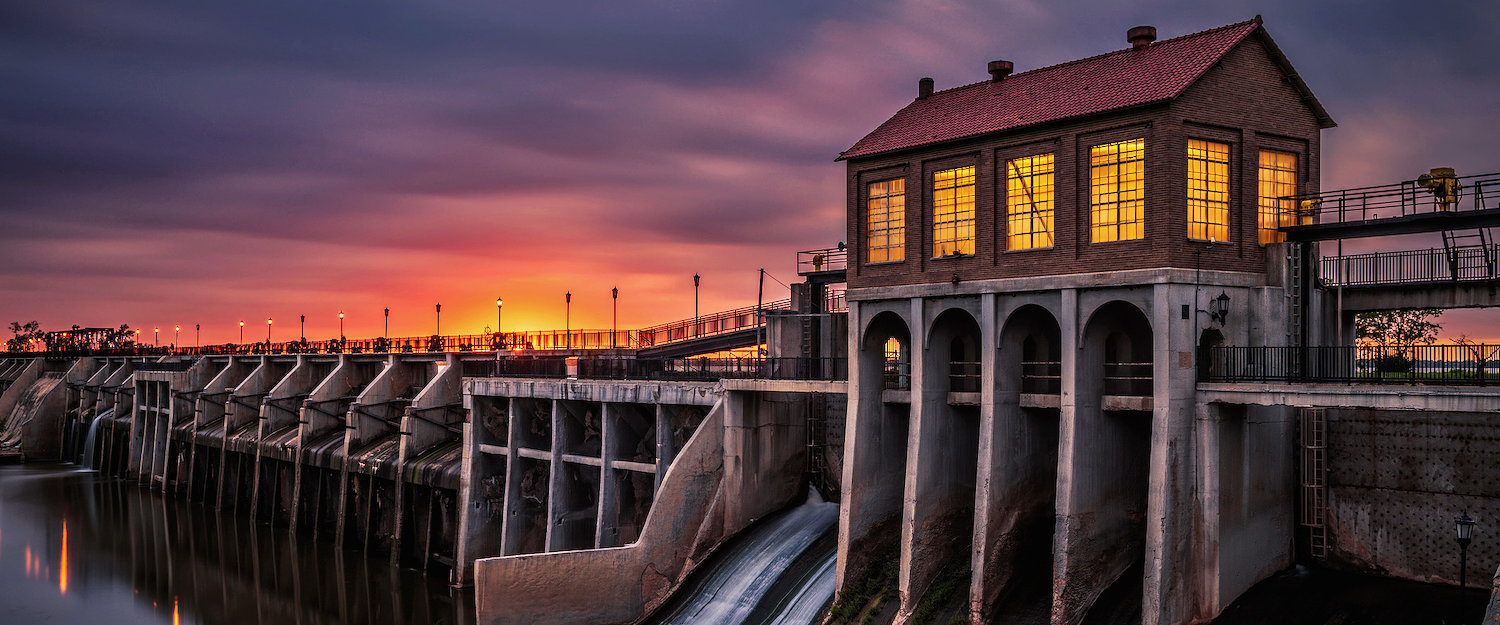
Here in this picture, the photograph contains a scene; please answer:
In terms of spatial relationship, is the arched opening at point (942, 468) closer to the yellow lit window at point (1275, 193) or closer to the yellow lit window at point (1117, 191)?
the yellow lit window at point (1117, 191)

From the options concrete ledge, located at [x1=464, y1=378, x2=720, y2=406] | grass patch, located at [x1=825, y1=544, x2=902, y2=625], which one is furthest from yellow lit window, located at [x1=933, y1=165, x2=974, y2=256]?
concrete ledge, located at [x1=464, y1=378, x2=720, y2=406]

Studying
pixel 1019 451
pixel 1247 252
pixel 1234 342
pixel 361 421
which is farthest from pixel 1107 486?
pixel 361 421

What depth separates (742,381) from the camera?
37.6 m

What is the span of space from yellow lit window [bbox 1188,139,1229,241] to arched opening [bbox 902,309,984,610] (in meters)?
6.49

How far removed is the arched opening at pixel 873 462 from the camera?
32.6 metres

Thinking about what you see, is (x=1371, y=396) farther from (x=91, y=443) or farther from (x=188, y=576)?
(x=91, y=443)

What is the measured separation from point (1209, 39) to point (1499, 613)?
656 inches

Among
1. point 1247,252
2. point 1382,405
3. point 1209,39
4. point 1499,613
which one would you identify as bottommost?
point 1499,613

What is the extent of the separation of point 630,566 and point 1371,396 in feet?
69.4

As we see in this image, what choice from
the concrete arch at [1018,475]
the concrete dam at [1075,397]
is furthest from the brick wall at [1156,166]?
the concrete arch at [1018,475]

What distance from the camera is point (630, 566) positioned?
35.7 m

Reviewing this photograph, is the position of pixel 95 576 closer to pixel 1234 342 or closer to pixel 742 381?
pixel 742 381

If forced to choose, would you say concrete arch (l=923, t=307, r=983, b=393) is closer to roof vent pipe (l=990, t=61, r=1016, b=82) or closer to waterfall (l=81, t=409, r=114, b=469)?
roof vent pipe (l=990, t=61, r=1016, b=82)

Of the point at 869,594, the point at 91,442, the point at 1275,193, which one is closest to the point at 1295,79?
the point at 1275,193
